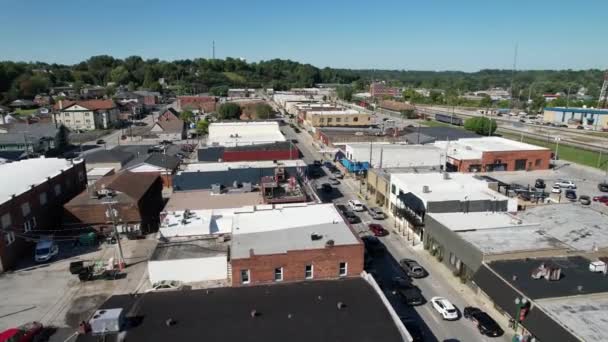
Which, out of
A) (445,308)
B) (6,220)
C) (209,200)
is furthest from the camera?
(209,200)

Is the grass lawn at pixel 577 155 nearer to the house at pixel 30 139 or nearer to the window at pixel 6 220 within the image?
the window at pixel 6 220

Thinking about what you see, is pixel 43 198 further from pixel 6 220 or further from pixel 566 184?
pixel 566 184

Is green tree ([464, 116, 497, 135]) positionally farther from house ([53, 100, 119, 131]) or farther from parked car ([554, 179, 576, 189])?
house ([53, 100, 119, 131])

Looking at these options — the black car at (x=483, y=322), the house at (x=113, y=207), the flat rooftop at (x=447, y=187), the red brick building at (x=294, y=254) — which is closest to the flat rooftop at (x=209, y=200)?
the house at (x=113, y=207)

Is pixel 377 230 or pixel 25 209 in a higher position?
pixel 25 209

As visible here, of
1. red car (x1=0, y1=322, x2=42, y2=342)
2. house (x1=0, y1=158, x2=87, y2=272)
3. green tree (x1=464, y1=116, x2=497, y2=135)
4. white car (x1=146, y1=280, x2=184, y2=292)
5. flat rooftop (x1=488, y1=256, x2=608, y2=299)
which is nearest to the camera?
red car (x1=0, y1=322, x2=42, y2=342)

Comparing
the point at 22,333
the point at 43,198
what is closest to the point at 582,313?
the point at 22,333

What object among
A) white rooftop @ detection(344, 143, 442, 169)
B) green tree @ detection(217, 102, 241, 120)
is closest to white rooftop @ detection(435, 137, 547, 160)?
white rooftop @ detection(344, 143, 442, 169)
